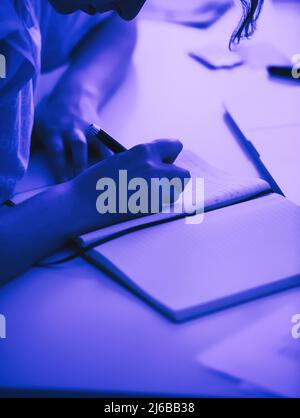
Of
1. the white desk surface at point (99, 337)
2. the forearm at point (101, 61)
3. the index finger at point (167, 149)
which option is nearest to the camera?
the white desk surface at point (99, 337)

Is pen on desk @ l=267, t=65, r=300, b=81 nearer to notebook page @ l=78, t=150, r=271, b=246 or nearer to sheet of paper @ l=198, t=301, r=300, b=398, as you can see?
notebook page @ l=78, t=150, r=271, b=246

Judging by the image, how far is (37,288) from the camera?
0.54 meters

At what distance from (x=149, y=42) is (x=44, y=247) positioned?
2.50 ft

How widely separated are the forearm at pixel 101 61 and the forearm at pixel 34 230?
0.35 meters

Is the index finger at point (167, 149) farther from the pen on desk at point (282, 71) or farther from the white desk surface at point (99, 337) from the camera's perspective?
the pen on desk at point (282, 71)

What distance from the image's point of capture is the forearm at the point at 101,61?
0.95 metres

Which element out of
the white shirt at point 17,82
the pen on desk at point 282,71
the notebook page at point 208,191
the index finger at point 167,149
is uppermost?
the pen on desk at point 282,71

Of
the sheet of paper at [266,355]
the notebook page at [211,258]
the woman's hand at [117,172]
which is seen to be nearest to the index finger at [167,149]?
the woman's hand at [117,172]

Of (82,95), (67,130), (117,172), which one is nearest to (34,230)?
(117,172)

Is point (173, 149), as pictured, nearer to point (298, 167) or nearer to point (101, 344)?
point (298, 167)

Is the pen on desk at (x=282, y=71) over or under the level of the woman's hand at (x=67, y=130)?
over

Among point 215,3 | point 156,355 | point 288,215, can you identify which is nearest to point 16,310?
point 156,355

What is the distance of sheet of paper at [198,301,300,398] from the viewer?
1.47 feet

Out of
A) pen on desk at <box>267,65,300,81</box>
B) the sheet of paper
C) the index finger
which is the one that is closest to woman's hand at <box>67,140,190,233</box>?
the index finger
